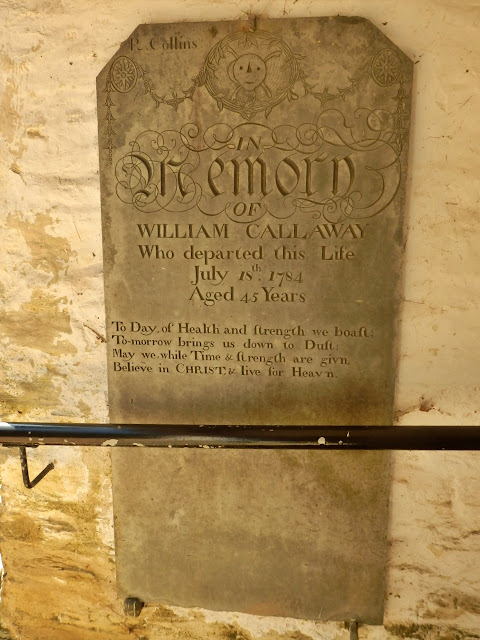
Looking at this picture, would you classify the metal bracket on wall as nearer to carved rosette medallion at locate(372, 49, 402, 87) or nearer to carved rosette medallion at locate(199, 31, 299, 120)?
carved rosette medallion at locate(199, 31, 299, 120)

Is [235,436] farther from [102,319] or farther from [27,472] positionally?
[27,472]

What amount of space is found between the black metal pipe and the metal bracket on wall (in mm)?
188

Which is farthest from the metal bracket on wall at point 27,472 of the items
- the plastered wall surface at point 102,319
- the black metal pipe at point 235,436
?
the black metal pipe at point 235,436

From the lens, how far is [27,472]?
1.94 meters

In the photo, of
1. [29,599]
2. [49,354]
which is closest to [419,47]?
[49,354]

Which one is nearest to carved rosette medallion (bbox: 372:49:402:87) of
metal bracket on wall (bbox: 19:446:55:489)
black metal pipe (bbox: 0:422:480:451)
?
black metal pipe (bbox: 0:422:480:451)

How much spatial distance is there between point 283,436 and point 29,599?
173 centimetres

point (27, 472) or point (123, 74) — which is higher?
point (123, 74)

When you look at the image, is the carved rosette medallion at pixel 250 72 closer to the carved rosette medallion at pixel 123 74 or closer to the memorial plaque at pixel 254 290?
the memorial plaque at pixel 254 290

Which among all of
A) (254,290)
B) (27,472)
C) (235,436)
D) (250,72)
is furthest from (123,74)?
(27,472)

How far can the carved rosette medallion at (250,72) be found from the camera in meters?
1.72

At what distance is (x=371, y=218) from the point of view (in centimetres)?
177

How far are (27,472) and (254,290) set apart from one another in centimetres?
123

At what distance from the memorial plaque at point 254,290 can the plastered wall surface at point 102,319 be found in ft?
0.33
